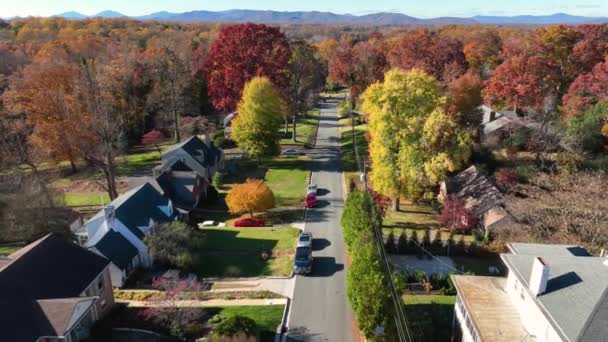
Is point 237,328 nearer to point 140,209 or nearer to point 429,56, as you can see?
point 140,209

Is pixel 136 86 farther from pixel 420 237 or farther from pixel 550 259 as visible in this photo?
pixel 550 259

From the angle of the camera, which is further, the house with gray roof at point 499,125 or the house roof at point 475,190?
the house with gray roof at point 499,125

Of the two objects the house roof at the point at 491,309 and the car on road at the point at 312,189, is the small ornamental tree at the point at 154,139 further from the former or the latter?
the house roof at the point at 491,309

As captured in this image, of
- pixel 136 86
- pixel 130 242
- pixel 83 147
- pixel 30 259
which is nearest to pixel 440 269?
pixel 130 242

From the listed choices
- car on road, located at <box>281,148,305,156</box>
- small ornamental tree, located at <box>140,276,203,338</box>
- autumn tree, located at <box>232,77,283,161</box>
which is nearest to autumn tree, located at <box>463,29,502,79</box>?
car on road, located at <box>281,148,305,156</box>

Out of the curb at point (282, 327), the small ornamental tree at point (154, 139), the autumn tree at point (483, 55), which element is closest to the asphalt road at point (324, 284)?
the curb at point (282, 327)

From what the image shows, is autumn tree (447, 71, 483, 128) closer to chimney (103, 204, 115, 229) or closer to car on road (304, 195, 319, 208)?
car on road (304, 195, 319, 208)
